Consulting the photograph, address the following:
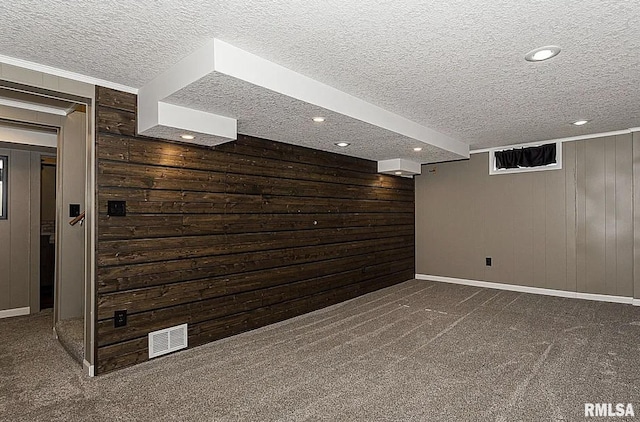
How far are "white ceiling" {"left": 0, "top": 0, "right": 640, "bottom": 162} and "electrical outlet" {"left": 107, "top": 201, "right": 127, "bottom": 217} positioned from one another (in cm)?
98

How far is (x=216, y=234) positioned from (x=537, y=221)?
494 cm

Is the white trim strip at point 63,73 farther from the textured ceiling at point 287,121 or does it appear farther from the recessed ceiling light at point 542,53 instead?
the recessed ceiling light at point 542,53

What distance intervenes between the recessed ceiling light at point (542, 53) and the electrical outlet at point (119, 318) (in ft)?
12.0

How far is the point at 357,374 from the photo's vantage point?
2699mm

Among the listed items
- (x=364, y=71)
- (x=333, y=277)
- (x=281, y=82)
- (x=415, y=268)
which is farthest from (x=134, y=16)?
(x=415, y=268)

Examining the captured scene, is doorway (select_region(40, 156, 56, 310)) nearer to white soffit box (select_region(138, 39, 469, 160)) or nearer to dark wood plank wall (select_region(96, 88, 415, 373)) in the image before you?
dark wood plank wall (select_region(96, 88, 415, 373))

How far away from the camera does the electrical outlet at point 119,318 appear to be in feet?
9.09

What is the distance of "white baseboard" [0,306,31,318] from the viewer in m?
4.28

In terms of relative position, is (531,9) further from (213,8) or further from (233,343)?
(233,343)

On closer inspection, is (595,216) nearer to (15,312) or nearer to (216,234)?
(216,234)

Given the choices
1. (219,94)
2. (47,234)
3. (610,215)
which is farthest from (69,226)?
(610,215)

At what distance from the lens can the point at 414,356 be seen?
119 inches

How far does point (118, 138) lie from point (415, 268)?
561 centimetres

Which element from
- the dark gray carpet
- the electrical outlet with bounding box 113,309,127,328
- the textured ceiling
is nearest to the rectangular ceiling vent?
the electrical outlet with bounding box 113,309,127,328
